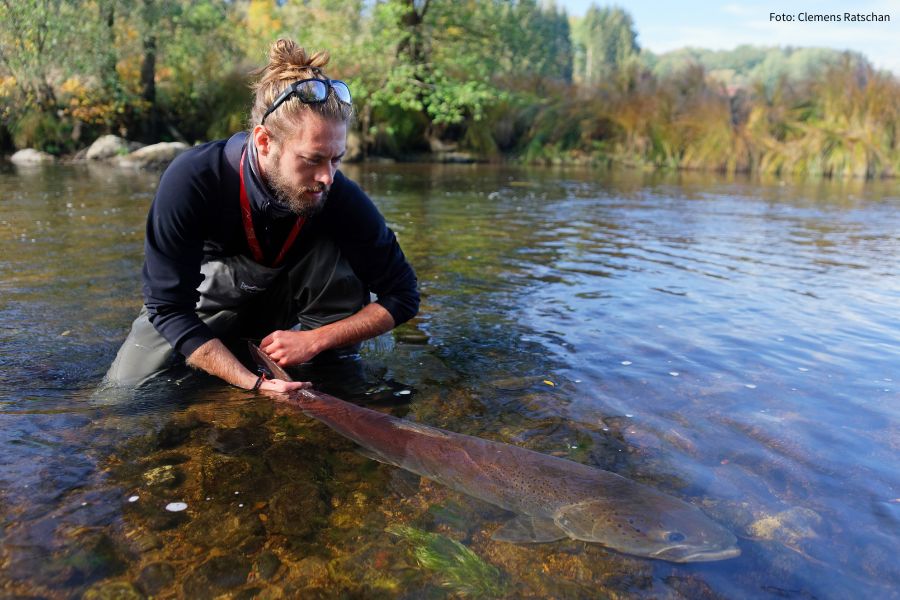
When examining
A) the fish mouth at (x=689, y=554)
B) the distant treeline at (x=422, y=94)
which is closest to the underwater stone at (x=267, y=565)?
the fish mouth at (x=689, y=554)

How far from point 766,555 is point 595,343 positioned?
2449 millimetres

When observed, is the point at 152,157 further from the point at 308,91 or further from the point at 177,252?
the point at 308,91

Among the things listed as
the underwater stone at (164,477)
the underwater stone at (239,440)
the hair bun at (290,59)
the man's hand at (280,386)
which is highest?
the hair bun at (290,59)

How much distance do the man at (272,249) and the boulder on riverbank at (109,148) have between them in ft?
63.9

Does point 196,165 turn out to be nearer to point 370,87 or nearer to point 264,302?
point 264,302

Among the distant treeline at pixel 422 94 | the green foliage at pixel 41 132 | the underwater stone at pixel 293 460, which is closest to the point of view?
the underwater stone at pixel 293 460

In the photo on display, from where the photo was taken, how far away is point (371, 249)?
3861 millimetres

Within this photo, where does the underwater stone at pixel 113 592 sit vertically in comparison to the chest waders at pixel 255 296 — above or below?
below

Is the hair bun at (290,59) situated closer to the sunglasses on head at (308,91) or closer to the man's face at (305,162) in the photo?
the sunglasses on head at (308,91)

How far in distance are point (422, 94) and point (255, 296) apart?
822 inches

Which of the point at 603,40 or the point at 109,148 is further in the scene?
the point at 603,40

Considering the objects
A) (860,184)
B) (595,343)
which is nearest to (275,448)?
(595,343)

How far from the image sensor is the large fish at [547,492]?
2.49m

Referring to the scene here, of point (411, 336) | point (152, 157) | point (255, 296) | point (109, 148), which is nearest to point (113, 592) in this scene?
point (255, 296)
